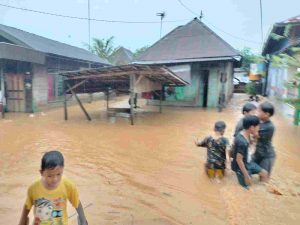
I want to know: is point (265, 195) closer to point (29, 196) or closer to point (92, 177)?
point (92, 177)

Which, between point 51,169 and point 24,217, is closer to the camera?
point 51,169

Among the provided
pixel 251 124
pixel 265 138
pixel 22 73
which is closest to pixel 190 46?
pixel 22 73

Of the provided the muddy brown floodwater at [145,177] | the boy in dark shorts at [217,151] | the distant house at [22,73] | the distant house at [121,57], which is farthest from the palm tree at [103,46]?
the boy in dark shorts at [217,151]

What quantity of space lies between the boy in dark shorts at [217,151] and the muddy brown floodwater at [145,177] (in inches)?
8.7

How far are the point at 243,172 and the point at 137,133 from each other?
559 cm

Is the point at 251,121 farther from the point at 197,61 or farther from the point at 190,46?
the point at 190,46

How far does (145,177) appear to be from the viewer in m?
5.30

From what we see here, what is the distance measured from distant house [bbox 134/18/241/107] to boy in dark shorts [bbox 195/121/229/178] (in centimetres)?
1157

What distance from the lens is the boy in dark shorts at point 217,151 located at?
4633 mm

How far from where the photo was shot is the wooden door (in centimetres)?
1382

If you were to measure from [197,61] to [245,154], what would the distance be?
12471mm

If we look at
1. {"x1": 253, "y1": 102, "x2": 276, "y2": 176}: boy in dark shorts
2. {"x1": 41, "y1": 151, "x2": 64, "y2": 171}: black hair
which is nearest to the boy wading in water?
{"x1": 41, "y1": 151, "x2": 64, "y2": 171}: black hair

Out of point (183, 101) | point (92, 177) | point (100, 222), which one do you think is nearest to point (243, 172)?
point (100, 222)

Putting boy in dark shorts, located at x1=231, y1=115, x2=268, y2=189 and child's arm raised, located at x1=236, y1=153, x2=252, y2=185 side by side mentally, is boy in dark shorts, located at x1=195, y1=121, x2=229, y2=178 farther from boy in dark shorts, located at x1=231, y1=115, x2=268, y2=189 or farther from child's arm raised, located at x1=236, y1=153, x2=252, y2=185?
child's arm raised, located at x1=236, y1=153, x2=252, y2=185
